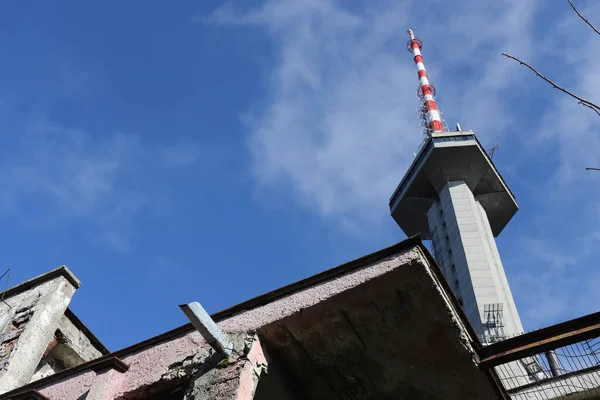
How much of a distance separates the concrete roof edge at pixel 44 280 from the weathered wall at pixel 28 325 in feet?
0.12

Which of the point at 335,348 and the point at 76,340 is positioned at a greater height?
the point at 76,340

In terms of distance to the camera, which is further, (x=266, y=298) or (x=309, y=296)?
(x=266, y=298)

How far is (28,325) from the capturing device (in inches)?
305

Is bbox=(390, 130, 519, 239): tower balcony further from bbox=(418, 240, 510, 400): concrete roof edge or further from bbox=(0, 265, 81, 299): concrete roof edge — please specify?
bbox=(418, 240, 510, 400): concrete roof edge

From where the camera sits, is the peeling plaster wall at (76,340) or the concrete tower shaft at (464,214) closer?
the peeling plaster wall at (76,340)

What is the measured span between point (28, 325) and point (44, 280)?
0.92m

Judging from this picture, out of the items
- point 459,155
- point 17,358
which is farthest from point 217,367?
point 459,155

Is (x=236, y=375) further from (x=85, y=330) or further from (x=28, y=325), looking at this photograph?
(x=85, y=330)

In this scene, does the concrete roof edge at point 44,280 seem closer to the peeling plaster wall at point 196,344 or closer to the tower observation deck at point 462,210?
the peeling plaster wall at point 196,344

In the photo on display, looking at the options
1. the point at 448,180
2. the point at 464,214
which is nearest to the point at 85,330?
the point at 464,214

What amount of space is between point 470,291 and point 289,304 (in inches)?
1230

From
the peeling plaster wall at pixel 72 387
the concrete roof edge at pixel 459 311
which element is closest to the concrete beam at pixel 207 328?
the peeling plaster wall at pixel 72 387

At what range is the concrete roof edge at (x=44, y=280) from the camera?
8.48 m

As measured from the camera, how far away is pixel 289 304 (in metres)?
4.89
